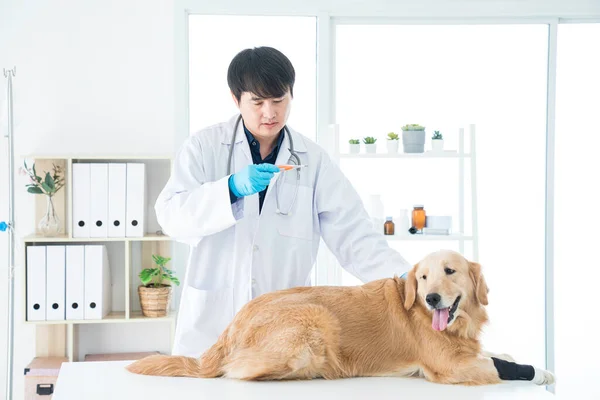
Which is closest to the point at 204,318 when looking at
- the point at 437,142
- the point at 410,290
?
the point at 410,290

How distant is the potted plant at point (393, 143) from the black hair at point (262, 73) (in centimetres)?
173

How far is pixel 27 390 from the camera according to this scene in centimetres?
346

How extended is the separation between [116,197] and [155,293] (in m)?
0.54

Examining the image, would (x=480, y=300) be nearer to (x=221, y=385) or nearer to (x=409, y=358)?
(x=409, y=358)

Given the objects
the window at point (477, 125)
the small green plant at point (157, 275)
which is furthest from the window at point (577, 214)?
the small green plant at point (157, 275)

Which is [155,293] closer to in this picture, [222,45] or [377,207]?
[377,207]

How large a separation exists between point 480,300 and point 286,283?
2.26 feet

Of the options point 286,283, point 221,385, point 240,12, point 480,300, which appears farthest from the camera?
point 240,12

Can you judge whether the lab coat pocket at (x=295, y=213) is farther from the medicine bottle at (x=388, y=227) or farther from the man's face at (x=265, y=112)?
the medicine bottle at (x=388, y=227)

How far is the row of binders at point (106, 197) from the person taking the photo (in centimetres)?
354

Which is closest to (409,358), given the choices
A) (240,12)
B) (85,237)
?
(85,237)

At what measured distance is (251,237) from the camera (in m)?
2.08

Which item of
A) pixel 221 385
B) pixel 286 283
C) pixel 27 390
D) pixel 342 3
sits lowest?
pixel 27 390

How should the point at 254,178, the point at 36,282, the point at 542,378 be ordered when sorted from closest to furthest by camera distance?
the point at 542,378, the point at 254,178, the point at 36,282
